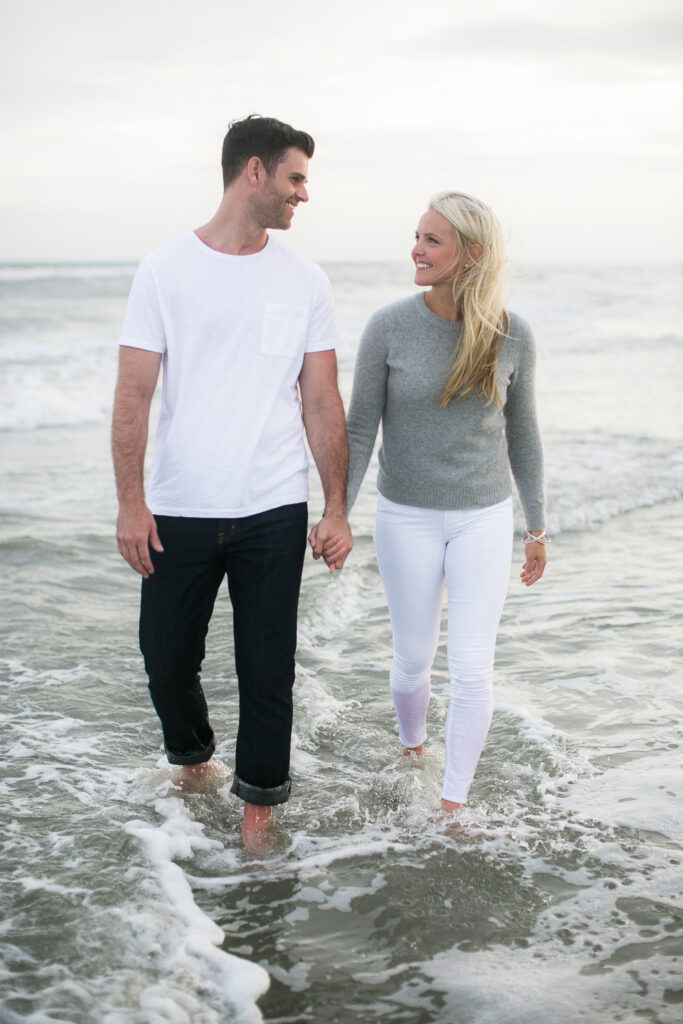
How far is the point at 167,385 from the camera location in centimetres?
314

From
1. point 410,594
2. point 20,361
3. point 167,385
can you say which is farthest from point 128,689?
point 20,361

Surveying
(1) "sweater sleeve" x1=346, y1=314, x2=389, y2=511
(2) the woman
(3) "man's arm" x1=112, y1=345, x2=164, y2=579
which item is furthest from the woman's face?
(3) "man's arm" x1=112, y1=345, x2=164, y2=579

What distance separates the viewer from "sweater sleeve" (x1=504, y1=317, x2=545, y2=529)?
345 centimetres

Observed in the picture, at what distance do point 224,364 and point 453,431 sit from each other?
808 mm

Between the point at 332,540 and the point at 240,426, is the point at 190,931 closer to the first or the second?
the point at 332,540

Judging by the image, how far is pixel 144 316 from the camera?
3035mm

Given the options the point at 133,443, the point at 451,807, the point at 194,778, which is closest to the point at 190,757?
the point at 194,778

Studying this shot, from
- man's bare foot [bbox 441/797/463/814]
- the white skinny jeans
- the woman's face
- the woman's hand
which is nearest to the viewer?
the woman's face

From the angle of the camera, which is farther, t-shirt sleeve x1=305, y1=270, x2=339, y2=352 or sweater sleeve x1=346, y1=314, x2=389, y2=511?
sweater sleeve x1=346, y1=314, x2=389, y2=511

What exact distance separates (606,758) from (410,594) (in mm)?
1195

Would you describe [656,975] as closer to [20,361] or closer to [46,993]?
[46,993]

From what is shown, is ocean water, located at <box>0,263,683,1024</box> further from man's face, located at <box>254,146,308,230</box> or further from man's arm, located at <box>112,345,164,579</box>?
man's face, located at <box>254,146,308,230</box>

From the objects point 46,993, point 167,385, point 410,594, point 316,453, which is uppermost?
point 167,385

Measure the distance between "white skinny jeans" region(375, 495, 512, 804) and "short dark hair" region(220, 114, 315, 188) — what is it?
3.91ft
